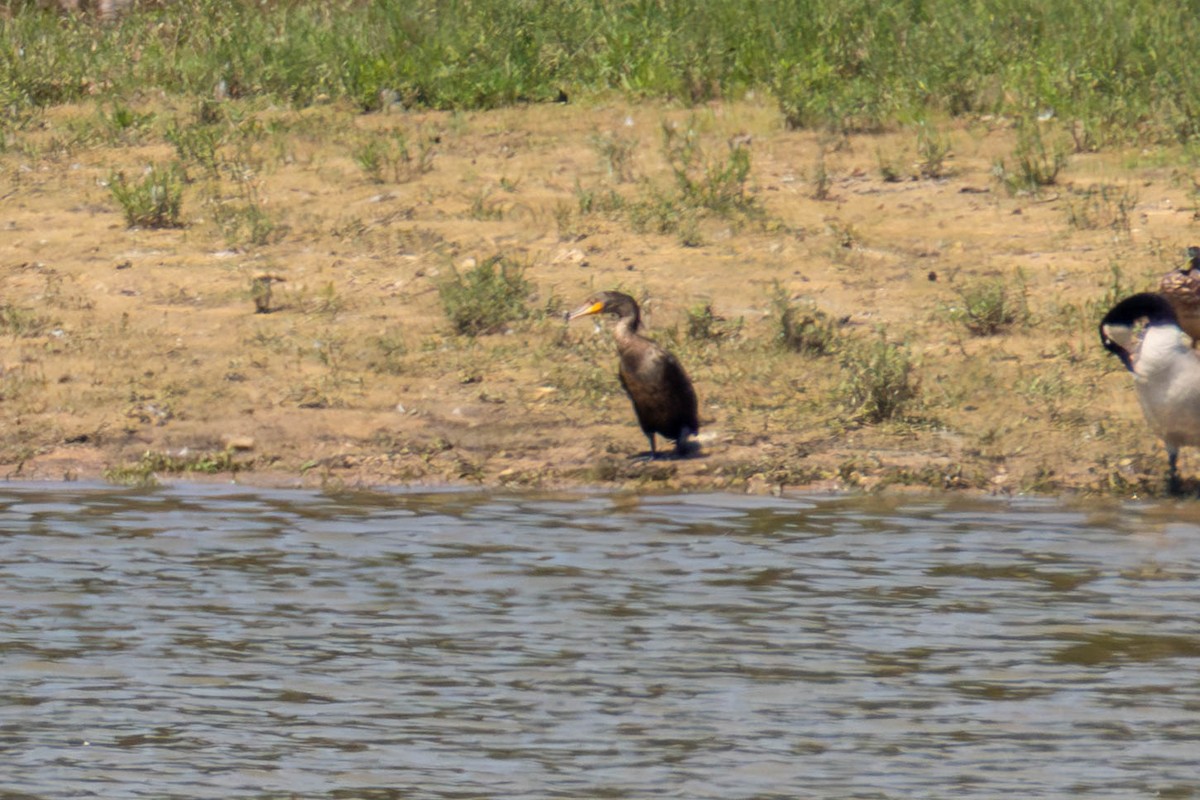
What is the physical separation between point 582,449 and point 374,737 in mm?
4297

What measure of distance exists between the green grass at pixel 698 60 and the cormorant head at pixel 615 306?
345 cm

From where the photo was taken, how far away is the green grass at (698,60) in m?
13.1

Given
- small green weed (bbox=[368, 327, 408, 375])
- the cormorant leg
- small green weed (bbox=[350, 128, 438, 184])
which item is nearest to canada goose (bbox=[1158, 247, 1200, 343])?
the cormorant leg

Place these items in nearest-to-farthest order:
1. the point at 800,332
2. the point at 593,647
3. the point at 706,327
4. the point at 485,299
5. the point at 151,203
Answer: the point at 593,647
the point at 800,332
the point at 706,327
the point at 485,299
the point at 151,203

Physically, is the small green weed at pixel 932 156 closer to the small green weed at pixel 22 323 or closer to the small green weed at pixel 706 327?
the small green weed at pixel 706 327

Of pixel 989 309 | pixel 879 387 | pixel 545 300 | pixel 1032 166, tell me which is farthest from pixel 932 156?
pixel 879 387

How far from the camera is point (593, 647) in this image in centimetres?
654

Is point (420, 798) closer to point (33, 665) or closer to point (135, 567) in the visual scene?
point (33, 665)

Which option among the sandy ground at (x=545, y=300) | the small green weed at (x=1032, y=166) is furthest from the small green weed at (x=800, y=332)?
the small green weed at (x=1032, y=166)

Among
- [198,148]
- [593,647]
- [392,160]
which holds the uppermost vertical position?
[198,148]

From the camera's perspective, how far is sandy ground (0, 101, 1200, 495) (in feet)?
31.8

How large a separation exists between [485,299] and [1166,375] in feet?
11.7

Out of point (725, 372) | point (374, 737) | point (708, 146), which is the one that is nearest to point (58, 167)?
point (708, 146)

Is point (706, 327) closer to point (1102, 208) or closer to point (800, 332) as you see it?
point (800, 332)
